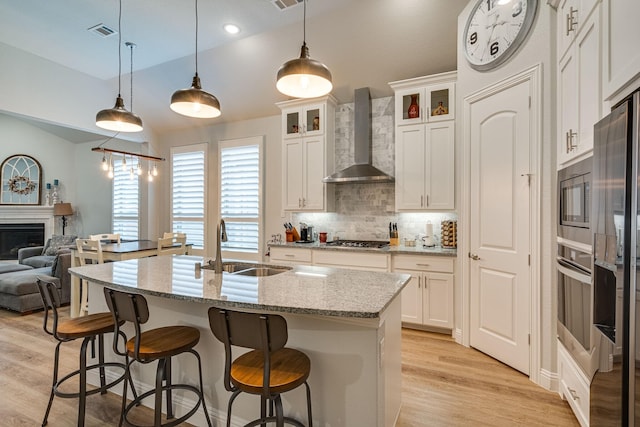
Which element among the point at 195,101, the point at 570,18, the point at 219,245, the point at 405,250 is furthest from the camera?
the point at 405,250

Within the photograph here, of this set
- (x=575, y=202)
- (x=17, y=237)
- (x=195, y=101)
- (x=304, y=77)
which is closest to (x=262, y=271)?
(x=195, y=101)

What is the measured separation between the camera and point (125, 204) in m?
6.79

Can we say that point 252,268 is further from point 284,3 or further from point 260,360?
point 284,3

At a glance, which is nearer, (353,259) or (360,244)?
(353,259)

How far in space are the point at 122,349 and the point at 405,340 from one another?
265 centimetres

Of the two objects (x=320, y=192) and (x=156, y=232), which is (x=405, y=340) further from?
(x=156, y=232)

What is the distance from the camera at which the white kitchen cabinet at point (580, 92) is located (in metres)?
1.66

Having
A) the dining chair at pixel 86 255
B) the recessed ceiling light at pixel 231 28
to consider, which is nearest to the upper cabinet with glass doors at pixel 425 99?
the recessed ceiling light at pixel 231 28

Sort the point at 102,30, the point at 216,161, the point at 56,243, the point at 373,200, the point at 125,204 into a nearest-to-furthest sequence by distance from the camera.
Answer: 1. the point at 102,30
2. the point at 373,200
3. the point at 216,161
4. the point at 56,243
5. the point at 125,204

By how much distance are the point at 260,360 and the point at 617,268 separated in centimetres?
164

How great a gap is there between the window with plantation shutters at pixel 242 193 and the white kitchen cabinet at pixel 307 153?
79 cm

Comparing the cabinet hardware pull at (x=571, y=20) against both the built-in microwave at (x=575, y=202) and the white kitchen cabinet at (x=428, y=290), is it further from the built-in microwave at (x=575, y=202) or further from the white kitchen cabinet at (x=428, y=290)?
the white kitchen cabinet at (x=428, y=290)

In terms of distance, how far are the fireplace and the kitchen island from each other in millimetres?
6707

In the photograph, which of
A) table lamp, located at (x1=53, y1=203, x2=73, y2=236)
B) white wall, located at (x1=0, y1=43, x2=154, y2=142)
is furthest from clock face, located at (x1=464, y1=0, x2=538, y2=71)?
table lamp, located at (x1=53, y1=203, x2=73, y2=236)
